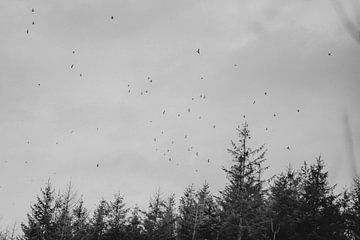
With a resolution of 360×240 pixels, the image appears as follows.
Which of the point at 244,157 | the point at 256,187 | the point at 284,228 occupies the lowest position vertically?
the point at 284,228

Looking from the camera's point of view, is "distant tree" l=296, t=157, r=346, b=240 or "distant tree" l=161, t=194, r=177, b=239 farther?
"distant tree" l=161, t=194, r=177, b=239

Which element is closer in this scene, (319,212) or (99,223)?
(319,212)

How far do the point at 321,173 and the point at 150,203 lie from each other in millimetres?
20021

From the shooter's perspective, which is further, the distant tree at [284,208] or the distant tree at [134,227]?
the distant tree at [134,227]

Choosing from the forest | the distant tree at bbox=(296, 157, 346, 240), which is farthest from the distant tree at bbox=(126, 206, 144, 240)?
the distant tree at bbox=(296, 157, 346, 240)

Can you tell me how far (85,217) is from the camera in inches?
2020

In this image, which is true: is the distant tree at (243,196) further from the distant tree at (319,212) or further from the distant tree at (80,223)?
the distant tree at (80,223)

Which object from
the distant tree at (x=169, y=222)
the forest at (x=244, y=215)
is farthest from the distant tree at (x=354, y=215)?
the distant tree at (x=169, y=222)

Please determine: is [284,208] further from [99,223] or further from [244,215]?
[99,223]

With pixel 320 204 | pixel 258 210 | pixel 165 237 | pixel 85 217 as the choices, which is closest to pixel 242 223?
pixel 258 210

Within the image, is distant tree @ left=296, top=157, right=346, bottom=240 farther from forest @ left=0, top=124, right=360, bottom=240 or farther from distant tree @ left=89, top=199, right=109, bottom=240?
distant tree @ left=89, top=199, right=109, bottom=240

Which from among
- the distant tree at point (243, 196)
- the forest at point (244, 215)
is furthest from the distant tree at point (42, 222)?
the distant tree at point (243, 196)

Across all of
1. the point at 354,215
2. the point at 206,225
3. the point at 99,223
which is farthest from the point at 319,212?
the point at 99,223

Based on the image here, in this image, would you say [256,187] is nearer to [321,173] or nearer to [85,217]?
[321,173]
